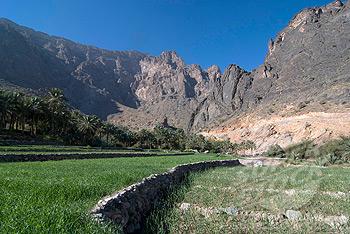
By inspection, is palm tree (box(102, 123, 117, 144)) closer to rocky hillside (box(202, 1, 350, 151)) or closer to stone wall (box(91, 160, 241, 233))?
rocky hillside (box(202, 1, 350, 151))

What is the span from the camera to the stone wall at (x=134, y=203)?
404 inches

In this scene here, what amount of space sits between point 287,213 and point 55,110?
8058 centimetres

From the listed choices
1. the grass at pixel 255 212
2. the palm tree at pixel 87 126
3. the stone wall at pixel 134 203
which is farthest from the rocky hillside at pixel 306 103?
the stone wall at pixel 134 203

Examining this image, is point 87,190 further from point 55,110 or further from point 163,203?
point 55,110

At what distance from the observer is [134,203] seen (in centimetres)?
1358

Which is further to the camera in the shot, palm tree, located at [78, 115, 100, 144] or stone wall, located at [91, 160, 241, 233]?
palm tree, located at [78, 115, 100, 144]

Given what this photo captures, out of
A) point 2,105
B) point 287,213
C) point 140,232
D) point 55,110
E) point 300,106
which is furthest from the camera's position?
point 300,106

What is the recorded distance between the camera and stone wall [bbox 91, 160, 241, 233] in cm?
1026

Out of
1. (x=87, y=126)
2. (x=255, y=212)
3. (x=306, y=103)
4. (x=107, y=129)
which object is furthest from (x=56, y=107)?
(x=306, y=103)

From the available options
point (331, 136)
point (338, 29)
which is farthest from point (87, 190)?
point (338, 29)

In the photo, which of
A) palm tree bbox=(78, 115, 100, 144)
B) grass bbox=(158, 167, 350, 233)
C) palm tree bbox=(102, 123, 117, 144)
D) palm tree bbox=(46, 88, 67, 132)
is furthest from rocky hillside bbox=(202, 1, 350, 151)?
grass bbox=(158, 167, 350, 233)

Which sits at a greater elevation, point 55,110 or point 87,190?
point 55,110

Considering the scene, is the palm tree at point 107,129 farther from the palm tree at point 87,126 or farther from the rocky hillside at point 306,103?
the rocky hillside at point 306,103

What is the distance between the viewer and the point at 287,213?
45.5 ft
